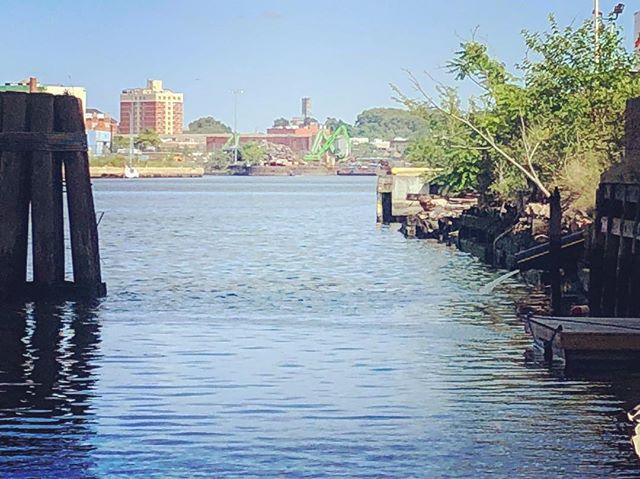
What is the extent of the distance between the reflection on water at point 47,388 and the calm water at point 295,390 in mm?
42

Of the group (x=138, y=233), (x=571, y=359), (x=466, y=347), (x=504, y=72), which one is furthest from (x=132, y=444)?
(x=138, y=233)

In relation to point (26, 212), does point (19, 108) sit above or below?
above

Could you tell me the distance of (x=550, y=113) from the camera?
4325 cm

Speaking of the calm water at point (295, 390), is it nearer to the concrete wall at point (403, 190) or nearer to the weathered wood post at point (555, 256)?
the weathered wood post at point (555, 256)

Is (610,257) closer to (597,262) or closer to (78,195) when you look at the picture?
(597,262)

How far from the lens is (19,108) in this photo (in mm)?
25203

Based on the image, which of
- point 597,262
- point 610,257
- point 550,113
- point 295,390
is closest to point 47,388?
point 295,390

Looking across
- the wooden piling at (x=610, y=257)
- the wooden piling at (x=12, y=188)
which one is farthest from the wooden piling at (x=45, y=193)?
the wooden piling at (x=610, y=257)

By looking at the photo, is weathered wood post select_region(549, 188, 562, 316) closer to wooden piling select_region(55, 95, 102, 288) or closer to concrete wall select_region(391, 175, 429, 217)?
wooden piling select_region(55, 95, 102, 288)

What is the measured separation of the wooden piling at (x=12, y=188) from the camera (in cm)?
2516

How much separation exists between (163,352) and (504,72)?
86.5 ft

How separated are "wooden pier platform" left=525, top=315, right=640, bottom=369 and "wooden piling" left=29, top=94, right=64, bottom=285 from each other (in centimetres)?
962

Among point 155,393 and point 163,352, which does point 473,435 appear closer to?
point 155,393

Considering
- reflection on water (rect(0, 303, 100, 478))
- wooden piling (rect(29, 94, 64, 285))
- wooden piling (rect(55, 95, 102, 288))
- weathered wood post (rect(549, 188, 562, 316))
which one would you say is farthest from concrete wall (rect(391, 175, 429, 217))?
wooden piling (rect(29, 94, 64, 285))
